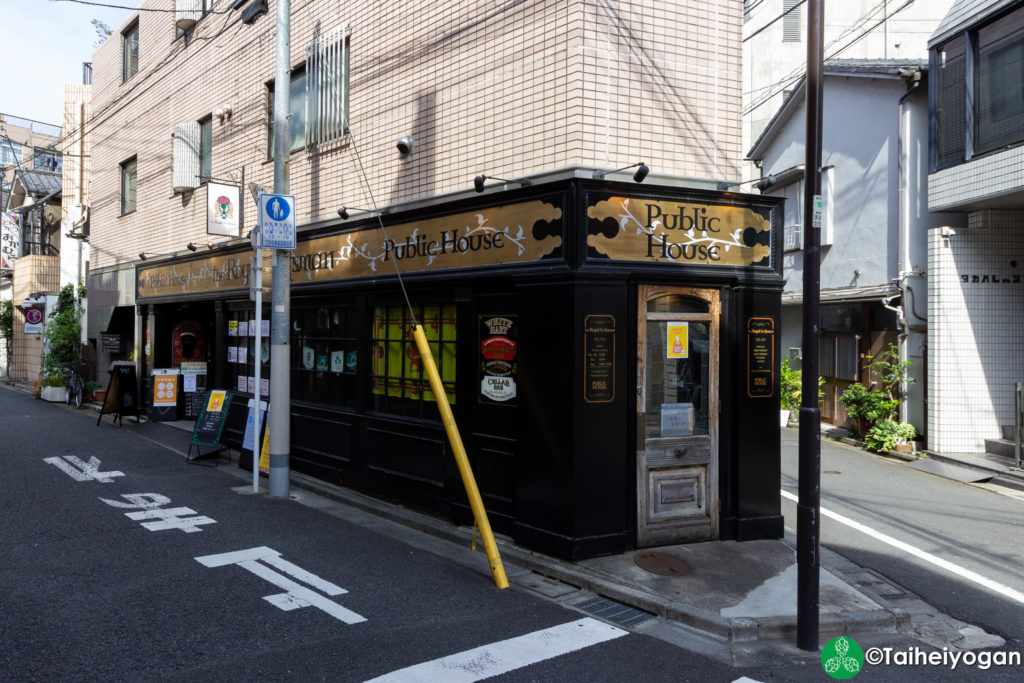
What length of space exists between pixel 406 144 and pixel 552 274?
10.9 feet

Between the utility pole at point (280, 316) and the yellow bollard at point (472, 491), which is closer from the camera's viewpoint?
the yellow bollard at point (472, 491)

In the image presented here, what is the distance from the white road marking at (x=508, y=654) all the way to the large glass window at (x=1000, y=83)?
409 inches

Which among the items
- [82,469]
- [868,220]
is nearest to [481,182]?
[82,469]

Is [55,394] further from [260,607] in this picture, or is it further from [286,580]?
[260,607]

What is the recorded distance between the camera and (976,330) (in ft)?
40.4

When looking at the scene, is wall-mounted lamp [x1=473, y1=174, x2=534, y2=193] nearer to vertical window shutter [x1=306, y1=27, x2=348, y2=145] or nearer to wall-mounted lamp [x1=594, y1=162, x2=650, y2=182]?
wall-mounted lamp [x1=594, y1=162, x2=650, y2=182]

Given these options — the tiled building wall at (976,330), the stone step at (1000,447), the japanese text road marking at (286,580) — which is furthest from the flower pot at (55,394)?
the stone step at (1000,447)

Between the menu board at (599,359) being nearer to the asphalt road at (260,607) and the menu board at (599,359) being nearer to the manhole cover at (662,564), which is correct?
the manhole cover at (662,564)

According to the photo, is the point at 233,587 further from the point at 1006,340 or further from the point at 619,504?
the point at 1006,340

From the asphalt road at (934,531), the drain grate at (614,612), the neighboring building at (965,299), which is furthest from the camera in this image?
the neighboring building at (965,299)

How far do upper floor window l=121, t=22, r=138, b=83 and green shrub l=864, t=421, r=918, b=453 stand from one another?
726 inches

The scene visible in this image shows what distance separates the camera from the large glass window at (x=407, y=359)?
842 cm

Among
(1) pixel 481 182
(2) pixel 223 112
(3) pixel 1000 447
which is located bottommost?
(3) pixel 1000 447

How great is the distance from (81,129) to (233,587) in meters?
21.6
